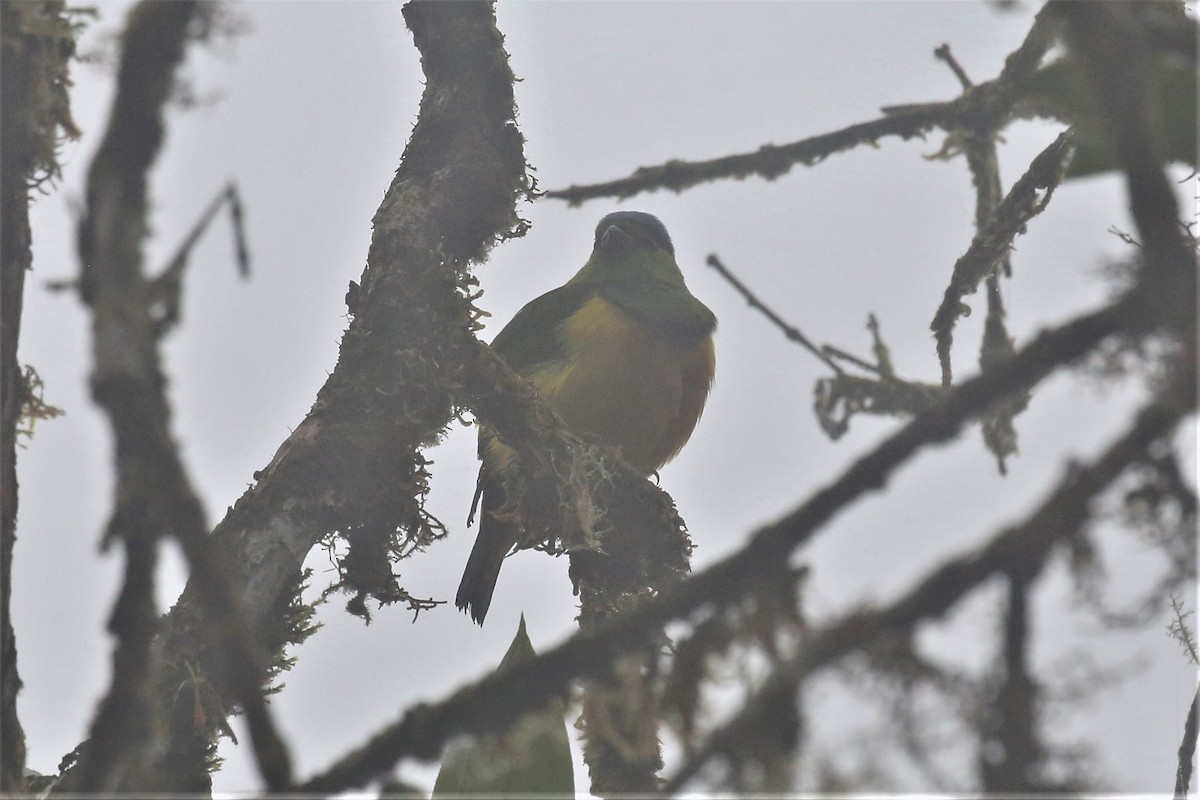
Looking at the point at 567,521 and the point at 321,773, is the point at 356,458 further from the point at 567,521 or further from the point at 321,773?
the point at 321,773

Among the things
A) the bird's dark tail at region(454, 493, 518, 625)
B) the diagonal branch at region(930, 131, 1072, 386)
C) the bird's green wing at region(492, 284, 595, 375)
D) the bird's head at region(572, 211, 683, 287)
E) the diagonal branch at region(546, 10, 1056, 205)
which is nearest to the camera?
the diagonal branch at region(930, 131, 1072, 386)

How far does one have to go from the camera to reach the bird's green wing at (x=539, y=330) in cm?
506

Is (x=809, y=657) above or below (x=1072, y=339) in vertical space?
below

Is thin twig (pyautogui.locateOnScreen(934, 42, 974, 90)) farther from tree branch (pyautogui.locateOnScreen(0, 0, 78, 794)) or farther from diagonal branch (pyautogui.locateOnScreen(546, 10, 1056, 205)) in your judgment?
tree branch (pyautogui.locateOnScreen(0, 0, 78, 794))

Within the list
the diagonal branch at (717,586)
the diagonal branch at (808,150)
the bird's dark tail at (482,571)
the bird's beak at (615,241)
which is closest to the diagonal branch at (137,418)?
the diagonal branch at (717,586)

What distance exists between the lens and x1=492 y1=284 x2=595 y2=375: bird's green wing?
5062 millimetres

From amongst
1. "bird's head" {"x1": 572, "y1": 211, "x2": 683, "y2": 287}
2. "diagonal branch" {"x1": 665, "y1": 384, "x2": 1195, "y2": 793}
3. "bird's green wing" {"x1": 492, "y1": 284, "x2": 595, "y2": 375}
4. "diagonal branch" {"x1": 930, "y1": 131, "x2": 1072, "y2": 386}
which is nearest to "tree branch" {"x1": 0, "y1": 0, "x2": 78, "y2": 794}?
"diagonal branch" {"x1": 665, "y1": 384, "x2": 1195, "y2": 793}

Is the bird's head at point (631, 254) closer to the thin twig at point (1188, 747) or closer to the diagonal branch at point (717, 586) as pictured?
the thin twig at point (1188, 747)

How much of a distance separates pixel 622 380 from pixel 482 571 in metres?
0.87

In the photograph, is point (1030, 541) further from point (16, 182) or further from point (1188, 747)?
point (16, 182)

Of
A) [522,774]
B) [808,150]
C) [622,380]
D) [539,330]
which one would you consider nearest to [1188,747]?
[522,774]

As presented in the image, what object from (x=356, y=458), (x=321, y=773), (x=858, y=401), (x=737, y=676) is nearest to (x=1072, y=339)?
(x=737, y=676)

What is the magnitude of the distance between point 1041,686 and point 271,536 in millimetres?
1735

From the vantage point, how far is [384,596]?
3.03 meters
